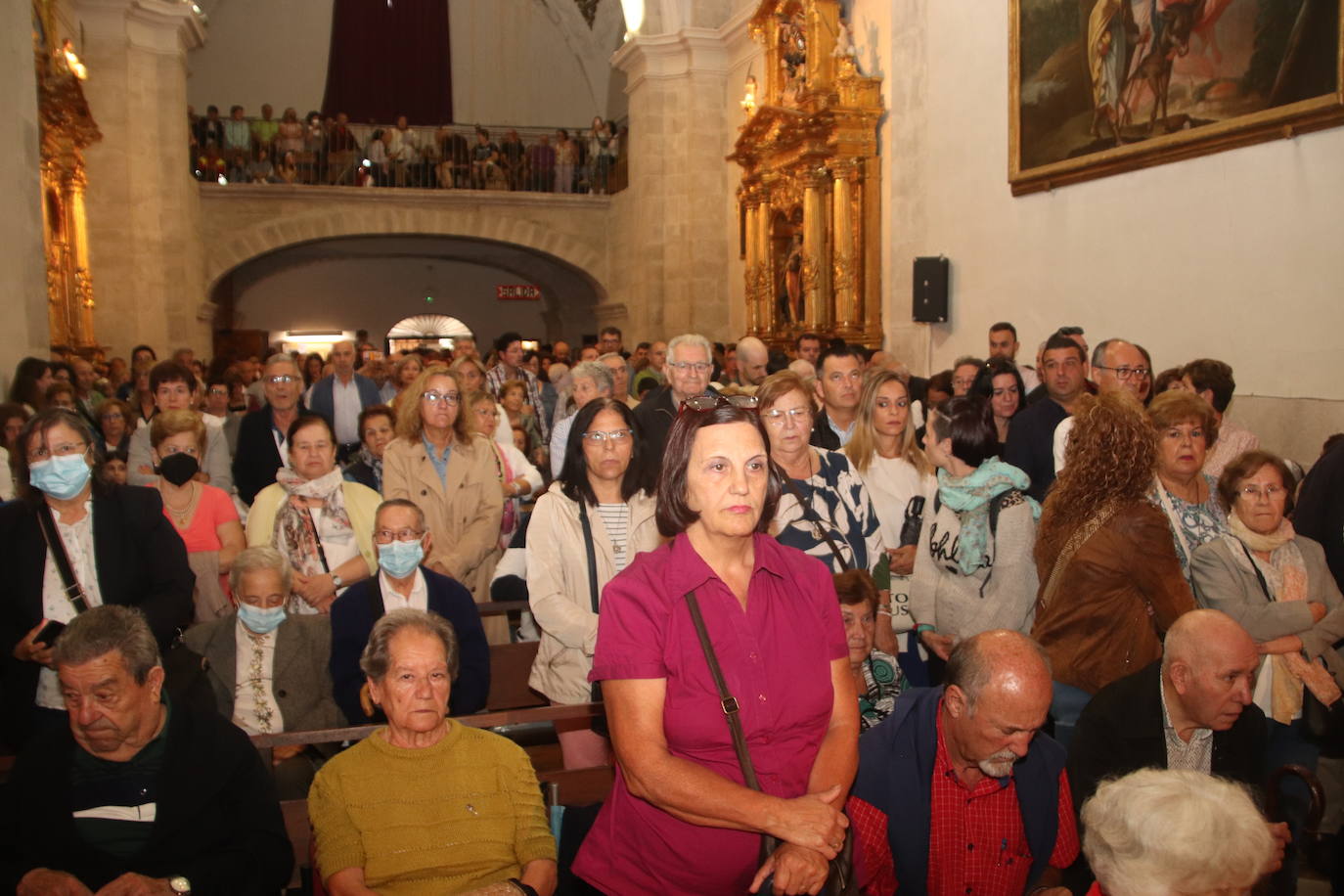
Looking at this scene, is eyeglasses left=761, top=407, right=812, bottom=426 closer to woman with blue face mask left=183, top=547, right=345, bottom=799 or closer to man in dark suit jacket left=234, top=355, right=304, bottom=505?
woman with blue face mask left=183, top=547, right=345, bottom=799

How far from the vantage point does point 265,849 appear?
3031 millimetres

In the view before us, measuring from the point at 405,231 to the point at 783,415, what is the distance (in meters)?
17.3

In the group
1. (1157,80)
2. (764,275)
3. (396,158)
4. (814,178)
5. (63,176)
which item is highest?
(396,158)

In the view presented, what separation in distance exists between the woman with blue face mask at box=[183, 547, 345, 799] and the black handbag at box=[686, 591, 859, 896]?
240cm

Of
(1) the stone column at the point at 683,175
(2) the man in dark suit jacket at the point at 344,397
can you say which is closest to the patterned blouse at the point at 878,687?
(2) the man in dark suit jacket at the point at 344,397

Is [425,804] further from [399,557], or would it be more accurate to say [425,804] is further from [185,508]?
[185,508]

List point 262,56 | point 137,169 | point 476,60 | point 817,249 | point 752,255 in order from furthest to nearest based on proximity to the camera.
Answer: point 476,60 < point 262,56 < point 137,169 < point 752,255 < point 817,249

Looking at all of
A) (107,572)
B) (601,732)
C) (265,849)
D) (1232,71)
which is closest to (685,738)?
(265,849)

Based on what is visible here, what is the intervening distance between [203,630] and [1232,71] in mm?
6755

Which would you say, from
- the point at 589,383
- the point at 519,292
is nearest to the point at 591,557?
the point at 589,383

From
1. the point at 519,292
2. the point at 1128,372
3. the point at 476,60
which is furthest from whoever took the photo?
the point at 519,292

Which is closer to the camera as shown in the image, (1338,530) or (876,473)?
(1338,530)

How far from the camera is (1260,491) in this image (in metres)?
4.07

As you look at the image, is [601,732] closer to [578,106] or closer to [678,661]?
[678,661]
